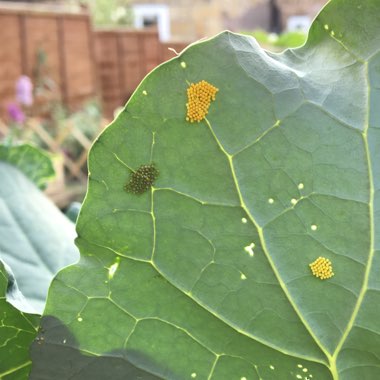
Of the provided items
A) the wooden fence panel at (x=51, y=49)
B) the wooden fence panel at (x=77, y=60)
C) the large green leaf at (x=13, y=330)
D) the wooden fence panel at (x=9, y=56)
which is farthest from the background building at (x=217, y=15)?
the large green leaf at (x=13, y=330)

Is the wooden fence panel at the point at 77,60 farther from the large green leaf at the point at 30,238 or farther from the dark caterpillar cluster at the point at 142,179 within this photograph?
the dark caterpillar cluster at the point at 142,179

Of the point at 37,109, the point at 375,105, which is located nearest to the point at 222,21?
the point at 37,109

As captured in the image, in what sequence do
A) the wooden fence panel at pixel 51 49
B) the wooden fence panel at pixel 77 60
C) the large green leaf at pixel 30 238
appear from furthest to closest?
the wooden fence panel at pixel 77 60, the wooden fence panel at pixel 51 49, the large green leaf at pixel 30 238

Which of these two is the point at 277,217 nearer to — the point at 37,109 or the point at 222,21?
the point at 37,109

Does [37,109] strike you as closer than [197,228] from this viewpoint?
No

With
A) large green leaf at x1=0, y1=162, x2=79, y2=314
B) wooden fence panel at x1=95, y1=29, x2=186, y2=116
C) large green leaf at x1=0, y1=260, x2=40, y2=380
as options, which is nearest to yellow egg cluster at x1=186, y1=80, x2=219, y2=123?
large green leaf at x1=0, y1=260, x2=40, y2=380

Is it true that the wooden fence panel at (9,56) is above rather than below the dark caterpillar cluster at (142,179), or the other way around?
below

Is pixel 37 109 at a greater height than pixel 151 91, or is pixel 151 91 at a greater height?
pixel 151 91
